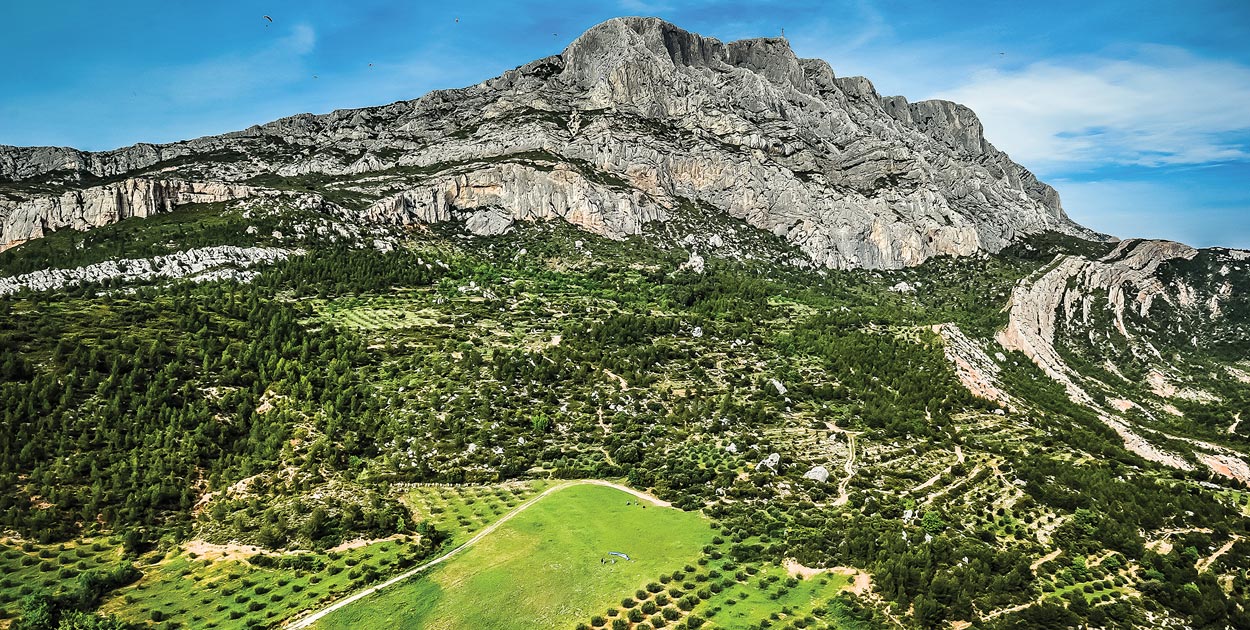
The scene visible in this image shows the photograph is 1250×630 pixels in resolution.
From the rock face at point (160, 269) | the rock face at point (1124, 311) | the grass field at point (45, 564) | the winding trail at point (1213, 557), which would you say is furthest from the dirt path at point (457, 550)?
the rock face at point (160, 269)

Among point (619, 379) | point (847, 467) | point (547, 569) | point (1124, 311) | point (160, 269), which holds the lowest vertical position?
point (547, 569)

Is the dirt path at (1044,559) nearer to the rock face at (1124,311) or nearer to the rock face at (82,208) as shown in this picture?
the rock face at (1124,311)

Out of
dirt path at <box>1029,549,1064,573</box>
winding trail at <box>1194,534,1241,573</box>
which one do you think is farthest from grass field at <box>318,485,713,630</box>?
winding trail at <box>1194,534,1241,573</box>

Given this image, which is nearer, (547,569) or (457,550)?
(547,569)

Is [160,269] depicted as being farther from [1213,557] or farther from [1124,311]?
[1124,311]

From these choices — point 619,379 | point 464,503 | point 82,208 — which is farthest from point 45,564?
point 82,208

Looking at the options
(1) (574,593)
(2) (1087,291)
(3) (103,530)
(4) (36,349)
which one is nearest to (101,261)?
(4) (36,349)

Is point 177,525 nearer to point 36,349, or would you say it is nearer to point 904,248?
point 36,349
